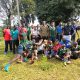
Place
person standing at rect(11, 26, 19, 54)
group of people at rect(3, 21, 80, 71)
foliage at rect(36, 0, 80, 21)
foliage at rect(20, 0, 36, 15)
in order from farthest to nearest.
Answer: foliage at rect(20, 0, 36, 15) → foliage at rect(36, 0, 80, 21) → person standing at rect(11, 26, 19, 54) → group of people at rect(3, 21, 80, 71)

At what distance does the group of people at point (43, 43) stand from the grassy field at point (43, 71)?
1.07ft

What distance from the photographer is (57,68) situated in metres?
12.1

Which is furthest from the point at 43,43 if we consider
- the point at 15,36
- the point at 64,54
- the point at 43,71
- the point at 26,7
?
the point at 26,7

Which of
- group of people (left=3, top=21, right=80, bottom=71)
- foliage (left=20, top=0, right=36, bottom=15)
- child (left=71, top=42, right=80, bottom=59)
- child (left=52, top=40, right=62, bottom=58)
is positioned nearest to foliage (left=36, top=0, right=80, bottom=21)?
foliage (left=20, top=0, right=36, bottom=15)

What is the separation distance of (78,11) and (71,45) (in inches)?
987

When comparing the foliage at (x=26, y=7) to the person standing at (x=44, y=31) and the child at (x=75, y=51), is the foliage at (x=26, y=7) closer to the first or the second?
the person standing at (x=44, y=31)

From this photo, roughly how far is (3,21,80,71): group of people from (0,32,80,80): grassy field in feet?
1.07

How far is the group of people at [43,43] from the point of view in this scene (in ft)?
43.9

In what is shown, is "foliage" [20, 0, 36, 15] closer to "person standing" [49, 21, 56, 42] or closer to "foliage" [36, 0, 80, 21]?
"foliage" [36, 0, 80, 21]

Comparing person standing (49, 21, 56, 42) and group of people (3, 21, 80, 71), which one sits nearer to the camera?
group of people (3, 21, 80, 71)

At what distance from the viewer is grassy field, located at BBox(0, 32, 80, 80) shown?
419 inches

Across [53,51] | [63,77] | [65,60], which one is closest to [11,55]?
[53,51]

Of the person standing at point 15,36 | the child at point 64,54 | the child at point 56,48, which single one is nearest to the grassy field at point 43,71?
the child at point 64,54

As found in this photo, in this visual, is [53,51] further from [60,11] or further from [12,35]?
[60,11]
